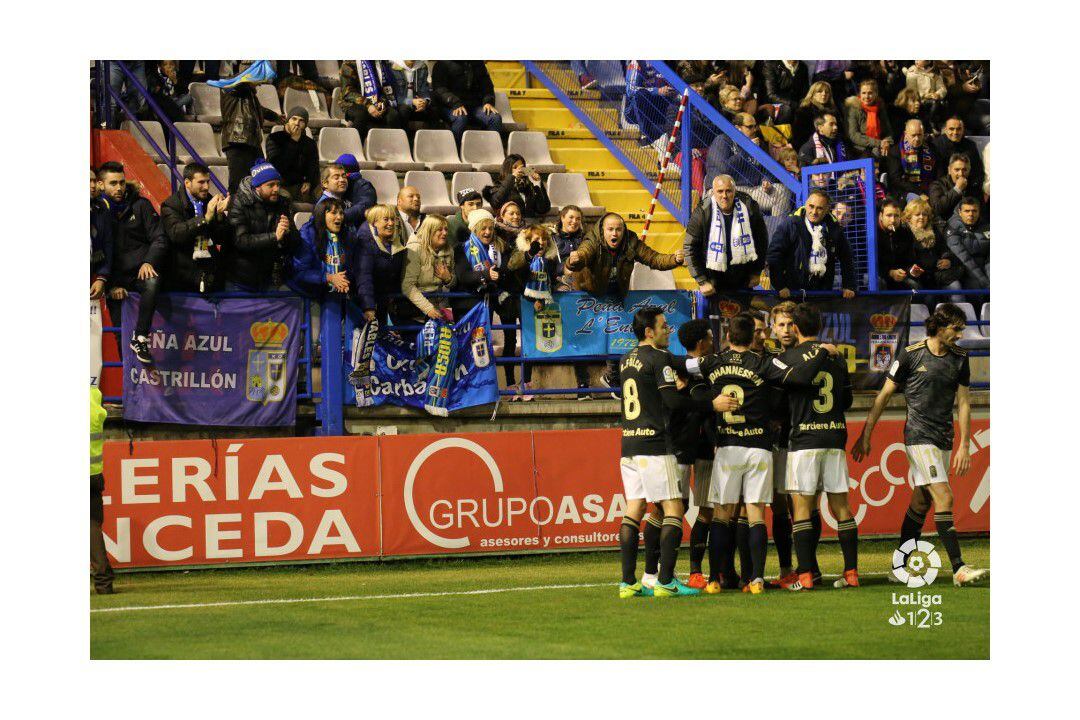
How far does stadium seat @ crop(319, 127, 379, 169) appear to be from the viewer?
15511 mm

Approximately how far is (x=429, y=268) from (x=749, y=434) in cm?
362

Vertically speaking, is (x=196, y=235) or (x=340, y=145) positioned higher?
(x=340, y=145)

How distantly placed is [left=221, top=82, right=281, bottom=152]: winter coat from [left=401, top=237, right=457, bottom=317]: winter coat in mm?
2029

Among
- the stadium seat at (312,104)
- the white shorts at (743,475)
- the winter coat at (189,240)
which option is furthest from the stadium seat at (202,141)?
the white shorts at (743,475)

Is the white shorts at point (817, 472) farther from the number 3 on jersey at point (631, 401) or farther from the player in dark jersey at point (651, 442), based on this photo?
the number 3 on jersey at point (631, 401)

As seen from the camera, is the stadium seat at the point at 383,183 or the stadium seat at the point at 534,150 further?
the stadium seat at the point at 534,150

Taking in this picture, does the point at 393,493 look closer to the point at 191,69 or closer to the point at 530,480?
the point at 530,480

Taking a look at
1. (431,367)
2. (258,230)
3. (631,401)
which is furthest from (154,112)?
(631,401)

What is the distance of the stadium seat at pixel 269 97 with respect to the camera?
15.9 m

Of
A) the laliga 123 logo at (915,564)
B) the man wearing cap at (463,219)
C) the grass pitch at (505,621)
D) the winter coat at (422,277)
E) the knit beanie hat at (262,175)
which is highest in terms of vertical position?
the knit beanie hat at (262,175)

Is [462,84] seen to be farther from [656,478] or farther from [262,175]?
[656,478]

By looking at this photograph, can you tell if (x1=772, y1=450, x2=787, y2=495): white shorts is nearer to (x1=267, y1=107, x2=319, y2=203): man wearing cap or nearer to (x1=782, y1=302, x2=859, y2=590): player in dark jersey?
(x1=782, y1=302, x2=859, y2=590): player in dark jersey

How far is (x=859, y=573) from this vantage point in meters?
11.7

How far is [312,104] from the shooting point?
16.2 metres
